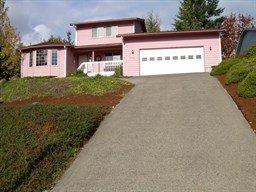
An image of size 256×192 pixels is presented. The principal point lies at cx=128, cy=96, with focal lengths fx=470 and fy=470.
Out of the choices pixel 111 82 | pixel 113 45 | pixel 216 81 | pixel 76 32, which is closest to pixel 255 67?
pixel 216 81

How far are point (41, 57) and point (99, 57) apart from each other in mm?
5114

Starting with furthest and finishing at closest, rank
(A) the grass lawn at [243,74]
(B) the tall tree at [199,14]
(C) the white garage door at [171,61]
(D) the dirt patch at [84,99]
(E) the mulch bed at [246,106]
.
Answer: (B) the tall tree at [199,14]
(C) the white garage door at [171,61]
(D) the dirt patch at [84,99]
(A) the grass lawn at [243,74]
(E) the mulch bed at [246,106]

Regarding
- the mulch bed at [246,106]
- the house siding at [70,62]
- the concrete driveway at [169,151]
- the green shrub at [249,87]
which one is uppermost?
the house siding at [70,62]

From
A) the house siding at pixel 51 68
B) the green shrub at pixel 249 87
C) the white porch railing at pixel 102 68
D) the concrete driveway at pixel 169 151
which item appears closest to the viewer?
the concrete driveway at pixel 169 151

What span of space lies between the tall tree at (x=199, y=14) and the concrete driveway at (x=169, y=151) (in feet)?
106

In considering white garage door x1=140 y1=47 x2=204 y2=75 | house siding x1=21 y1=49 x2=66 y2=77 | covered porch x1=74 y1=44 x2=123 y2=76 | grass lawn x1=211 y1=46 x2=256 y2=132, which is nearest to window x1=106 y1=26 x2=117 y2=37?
covered porch x1=74 y1=44 x2=123 y2=76

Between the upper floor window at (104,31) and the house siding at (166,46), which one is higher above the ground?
the upper floor window at (104,31)

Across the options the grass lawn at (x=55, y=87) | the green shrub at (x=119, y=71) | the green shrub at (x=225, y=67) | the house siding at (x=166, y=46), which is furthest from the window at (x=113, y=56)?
the grass lawn at (x=55, y=87)

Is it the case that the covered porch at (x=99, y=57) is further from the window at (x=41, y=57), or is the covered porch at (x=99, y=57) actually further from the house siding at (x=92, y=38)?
the window at (x=41, y=57)

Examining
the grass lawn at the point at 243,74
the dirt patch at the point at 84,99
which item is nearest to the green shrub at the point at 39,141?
the dirt patch at the point at 84,99

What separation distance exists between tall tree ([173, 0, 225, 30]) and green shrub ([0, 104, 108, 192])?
35291mm

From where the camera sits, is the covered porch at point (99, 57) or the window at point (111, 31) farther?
the window at point (111, 31)

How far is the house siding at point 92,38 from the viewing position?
40188 mm

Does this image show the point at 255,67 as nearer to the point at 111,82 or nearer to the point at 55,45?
the point at 111,82
